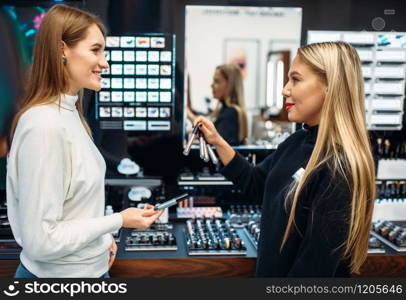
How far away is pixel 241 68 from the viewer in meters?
2.86

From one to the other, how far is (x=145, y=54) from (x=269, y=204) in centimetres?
138

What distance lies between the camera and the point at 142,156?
2828 millimetres

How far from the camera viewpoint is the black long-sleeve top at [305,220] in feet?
4.92

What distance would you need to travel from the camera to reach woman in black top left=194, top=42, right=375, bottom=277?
4.94 feet

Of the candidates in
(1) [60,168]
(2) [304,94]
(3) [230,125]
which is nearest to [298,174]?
(2) [304,94]

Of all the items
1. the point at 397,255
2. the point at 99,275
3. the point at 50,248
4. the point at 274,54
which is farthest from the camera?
the point at 274,54

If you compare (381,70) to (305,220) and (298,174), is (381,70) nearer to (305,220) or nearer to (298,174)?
(298,174)

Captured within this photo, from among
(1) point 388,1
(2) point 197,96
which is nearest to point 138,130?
(2) point 197,96

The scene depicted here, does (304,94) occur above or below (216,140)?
above

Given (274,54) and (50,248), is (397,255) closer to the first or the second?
(274,54)

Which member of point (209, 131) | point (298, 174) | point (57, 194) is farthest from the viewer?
point (209, 131)

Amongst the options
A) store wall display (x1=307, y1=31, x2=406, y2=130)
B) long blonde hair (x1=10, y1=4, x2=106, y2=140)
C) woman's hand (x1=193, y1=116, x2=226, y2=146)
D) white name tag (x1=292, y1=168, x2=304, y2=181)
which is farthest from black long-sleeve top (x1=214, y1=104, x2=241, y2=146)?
long blonde hair (x1=10, y1=4, x2=106, y2=140)

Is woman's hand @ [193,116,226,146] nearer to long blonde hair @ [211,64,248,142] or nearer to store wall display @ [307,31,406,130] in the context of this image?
long blonde hair @ [211,64,248,142]

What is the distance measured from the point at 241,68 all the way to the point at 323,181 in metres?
1.48
